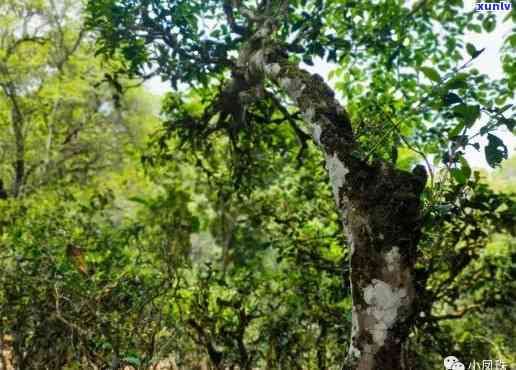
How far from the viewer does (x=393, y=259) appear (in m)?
1.86

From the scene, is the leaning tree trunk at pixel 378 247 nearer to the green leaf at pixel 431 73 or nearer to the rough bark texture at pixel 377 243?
the rough bark texture at pixel 377 243

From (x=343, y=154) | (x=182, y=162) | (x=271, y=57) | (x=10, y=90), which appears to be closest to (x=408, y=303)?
(x=343, y=154)

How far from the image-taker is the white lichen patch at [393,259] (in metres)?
1.85

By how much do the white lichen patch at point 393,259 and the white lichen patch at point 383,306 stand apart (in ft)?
0.28

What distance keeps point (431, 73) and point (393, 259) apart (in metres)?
0.88

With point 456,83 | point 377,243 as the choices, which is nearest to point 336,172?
point 377,243

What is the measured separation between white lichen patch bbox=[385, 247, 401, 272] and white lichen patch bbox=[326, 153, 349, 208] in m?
0.43

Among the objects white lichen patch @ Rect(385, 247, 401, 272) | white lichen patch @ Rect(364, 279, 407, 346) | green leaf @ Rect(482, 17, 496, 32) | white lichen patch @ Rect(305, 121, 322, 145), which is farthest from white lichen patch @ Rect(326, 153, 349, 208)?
green leaf @ Rect(482, 17, 496, 32)

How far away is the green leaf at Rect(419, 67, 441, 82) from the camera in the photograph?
1.64 metres

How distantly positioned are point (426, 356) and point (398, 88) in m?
3.17

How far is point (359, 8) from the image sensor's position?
438 cm

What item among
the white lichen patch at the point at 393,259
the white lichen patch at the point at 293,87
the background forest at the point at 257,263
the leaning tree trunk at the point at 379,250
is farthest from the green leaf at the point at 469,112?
the white lichen patch at the point at 293,87

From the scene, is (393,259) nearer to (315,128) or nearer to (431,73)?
(431,73)

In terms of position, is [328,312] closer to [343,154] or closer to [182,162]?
[343,154]
